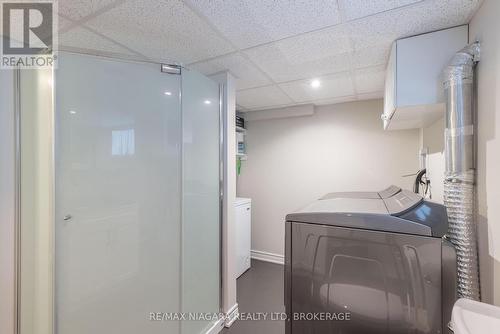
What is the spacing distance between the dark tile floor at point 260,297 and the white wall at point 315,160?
0.38 metres

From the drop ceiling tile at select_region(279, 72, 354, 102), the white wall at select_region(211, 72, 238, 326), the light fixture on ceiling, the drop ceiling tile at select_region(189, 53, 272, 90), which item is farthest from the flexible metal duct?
the white wall at select_region(211, 72, 238, 326)

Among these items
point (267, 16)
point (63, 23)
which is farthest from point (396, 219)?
point (63, 23)

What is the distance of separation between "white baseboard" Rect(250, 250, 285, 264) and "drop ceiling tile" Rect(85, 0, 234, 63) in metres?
2.74

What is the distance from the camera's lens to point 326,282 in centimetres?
105

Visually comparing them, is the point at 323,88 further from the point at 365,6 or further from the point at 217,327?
A: the point at 217,327

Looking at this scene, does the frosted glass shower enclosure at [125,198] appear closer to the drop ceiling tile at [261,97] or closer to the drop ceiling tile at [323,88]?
the drop ceiling tile at [261,97]

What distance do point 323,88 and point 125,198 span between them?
2120mm

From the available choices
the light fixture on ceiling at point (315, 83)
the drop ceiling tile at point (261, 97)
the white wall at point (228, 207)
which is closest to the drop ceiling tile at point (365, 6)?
the light fixture on ceiling at point (315, 83)

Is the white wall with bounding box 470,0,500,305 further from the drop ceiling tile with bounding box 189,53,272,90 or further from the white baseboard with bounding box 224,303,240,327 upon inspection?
the white baseboard with bounding box 224,303,240,327

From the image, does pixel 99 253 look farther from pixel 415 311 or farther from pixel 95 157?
pixel 415 311

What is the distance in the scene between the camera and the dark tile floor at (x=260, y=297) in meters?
1.92


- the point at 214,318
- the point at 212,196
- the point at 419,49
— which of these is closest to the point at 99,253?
the point at 212,196

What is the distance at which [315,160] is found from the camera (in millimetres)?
2996

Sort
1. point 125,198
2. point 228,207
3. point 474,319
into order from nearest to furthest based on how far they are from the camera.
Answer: point 474,319 < point 125,198 < point 228,207
